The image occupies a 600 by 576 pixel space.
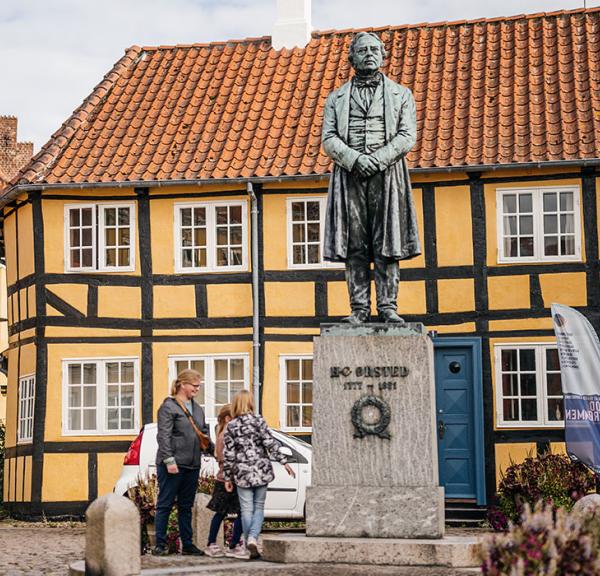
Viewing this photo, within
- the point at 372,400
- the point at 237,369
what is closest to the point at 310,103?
the point at 237,369

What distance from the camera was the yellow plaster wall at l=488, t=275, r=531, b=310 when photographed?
20641 millimetres

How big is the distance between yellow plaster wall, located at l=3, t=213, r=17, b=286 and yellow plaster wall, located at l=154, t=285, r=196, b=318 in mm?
2952

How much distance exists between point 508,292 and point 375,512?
35.0 ft

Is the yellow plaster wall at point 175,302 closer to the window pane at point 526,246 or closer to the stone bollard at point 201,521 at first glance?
the window pane at point 526,246

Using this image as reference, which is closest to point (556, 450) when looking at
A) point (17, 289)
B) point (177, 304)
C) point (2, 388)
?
point (177, 304)

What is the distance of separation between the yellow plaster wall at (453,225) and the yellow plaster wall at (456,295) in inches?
11.3

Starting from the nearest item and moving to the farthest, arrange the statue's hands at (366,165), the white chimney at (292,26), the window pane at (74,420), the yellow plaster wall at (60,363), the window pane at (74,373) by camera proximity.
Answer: the statue's hands at (366,165)
the yellow plaster wall at (60,363)
the window pane at (74,420)
the window pane at (74,373)
the white chimney at (292,26)

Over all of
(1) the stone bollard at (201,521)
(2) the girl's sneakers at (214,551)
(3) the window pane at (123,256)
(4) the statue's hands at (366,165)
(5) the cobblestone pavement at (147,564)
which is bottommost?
(5) the cobblestone pavement at (147,564)

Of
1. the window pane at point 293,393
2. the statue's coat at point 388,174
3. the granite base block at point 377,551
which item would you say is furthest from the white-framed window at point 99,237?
the granite base block at point 377,551

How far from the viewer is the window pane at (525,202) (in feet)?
68.7

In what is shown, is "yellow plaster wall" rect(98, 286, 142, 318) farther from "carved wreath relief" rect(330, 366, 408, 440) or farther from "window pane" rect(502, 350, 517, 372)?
"carved wreath relief" rect(330, 366, 408, 440)

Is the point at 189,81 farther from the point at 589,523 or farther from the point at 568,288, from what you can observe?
the point at 589,523

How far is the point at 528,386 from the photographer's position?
67.6 feet

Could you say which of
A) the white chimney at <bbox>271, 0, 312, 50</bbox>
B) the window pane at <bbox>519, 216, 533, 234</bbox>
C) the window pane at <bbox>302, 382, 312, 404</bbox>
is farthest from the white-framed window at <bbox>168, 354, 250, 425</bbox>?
the white chimney at <bbox>271, 0, 312, 50</bbox>
